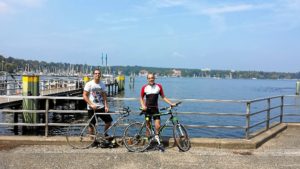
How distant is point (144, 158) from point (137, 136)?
0.97 m

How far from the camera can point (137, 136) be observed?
9273mm

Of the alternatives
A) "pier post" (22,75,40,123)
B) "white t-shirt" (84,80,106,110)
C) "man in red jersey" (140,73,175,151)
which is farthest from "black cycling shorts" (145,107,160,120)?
"pier post" (22,75,40,123)

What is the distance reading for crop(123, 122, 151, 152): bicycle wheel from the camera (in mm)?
9211

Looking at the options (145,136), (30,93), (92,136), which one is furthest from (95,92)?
(30,93)

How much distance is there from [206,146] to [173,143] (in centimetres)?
85

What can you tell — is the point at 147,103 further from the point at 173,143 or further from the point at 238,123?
the point at 238,123

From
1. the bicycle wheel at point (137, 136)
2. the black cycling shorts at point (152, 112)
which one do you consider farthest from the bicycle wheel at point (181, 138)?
the bicycle wheel at point (137, 136)

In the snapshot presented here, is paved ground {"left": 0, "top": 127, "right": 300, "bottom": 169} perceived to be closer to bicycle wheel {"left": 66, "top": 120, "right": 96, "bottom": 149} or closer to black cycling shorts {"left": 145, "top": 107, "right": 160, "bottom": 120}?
bicycle wheel {"left": 66, "top": 120, "right": 96, "bottom": 149}

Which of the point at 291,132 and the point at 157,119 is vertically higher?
the point at 157,119

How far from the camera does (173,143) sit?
969cm

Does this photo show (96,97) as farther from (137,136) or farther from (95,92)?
(137,136)

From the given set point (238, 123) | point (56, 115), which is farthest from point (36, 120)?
point (238, 123)

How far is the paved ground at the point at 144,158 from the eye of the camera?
782 centimetres

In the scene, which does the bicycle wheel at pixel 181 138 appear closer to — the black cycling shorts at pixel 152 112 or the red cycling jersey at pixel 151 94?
the black cycling shorts at pixel 152 112
